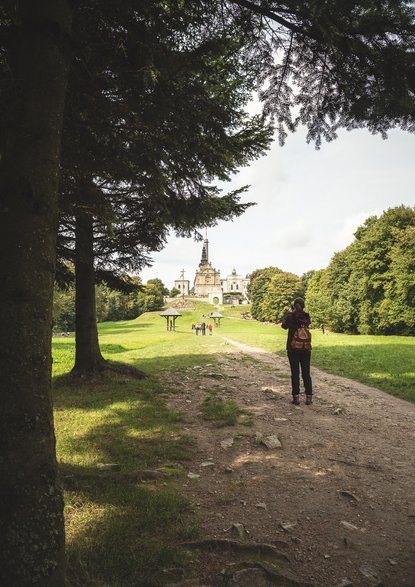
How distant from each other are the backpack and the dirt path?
1296mm

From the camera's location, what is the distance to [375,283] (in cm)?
3647

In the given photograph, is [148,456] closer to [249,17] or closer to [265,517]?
[265,517]

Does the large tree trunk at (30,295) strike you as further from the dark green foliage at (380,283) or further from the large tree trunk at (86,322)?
the dark green foliage at (380,283)

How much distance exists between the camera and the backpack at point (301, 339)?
747cm

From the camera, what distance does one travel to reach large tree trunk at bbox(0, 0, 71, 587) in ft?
6.42

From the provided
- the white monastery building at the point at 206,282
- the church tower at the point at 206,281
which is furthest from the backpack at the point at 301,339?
the church tower at the point at 206,281

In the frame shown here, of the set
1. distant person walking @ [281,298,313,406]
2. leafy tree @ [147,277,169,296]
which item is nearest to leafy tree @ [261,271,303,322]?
leafy tree @ [147,277,169,296]

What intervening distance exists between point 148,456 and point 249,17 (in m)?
5.52

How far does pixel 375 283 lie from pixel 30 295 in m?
39.5

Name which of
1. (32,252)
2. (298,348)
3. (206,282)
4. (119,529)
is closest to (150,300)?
(206,282)

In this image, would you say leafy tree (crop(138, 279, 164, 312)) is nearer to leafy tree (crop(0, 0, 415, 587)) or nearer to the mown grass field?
the mown grass field

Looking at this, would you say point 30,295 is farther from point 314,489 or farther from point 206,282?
point 206,282

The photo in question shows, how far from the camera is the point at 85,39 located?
336 cm

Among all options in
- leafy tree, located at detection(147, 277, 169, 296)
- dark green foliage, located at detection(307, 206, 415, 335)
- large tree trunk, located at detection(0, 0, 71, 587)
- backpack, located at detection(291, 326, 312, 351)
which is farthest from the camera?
leafy tree, located at detection(147, 277, 169, 296)
